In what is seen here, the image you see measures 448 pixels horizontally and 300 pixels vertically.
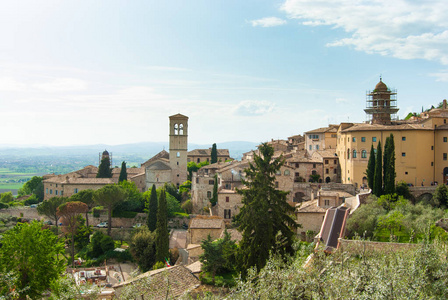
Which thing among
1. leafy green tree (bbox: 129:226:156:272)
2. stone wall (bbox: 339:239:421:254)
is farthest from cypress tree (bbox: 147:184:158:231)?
stone wall (bbox: 339:239:421:254)

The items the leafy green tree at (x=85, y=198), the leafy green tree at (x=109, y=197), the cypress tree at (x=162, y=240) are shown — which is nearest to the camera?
the cypress tree at (x=162, y=240)

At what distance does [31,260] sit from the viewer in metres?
25.8

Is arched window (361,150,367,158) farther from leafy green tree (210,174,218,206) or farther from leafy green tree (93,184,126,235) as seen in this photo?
leafy green tree (93,184,126,235)

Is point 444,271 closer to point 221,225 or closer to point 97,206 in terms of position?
point 221,225

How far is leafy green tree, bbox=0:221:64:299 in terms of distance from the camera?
25269 mm

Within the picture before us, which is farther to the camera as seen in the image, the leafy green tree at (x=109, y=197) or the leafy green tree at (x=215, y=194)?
the leafy green tree at (x=215, y=194)

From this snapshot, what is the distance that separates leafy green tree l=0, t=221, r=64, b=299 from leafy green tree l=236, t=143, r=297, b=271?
12.5 m

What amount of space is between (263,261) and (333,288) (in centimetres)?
1011

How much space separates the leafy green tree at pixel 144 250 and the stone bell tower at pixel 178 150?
21.9 meters

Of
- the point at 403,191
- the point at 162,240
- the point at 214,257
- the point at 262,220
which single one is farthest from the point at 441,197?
the point at 162,240

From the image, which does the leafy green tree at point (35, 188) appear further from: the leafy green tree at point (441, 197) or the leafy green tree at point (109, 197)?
the leafy green tree at point (441, 197)

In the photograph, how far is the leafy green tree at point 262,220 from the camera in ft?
70.4

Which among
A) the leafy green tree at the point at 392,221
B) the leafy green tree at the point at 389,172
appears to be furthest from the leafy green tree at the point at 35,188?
the leafy green tree at the point at 392,221

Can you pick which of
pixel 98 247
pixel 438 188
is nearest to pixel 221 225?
pixel 98 247
